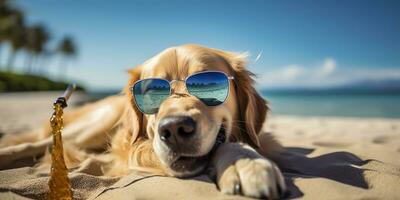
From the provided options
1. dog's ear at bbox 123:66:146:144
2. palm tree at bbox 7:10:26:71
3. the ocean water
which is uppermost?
palm tree at bbox 7:10:26:71

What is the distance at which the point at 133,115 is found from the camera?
11.5ft

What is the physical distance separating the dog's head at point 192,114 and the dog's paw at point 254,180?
40 centimetres

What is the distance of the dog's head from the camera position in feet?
7.43

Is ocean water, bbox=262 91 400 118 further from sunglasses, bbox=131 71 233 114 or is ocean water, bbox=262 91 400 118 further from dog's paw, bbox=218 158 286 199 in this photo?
dog's paw, bbox=218 158 286 199

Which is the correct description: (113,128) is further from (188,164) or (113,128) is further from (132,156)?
(188,164)

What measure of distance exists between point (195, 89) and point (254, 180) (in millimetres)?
1121

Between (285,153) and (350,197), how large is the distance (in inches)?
55.2

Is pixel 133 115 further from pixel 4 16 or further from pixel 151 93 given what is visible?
pixel 4 16

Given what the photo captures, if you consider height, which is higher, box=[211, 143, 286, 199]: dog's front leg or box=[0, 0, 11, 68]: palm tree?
box=[0, 0, 11, 68]: palm tree

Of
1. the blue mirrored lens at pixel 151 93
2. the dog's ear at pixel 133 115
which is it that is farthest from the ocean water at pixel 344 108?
the dog's ear at pixel 133 115

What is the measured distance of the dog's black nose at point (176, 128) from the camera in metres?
2.19

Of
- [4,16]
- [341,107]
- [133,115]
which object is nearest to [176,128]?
[133,115]

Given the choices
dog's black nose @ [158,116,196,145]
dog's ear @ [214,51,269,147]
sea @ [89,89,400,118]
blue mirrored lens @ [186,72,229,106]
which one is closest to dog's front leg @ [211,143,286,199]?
dog's black nose @ [158,116,196,145]

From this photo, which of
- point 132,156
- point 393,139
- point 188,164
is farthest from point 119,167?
point 393,139
